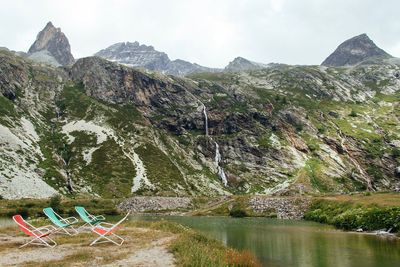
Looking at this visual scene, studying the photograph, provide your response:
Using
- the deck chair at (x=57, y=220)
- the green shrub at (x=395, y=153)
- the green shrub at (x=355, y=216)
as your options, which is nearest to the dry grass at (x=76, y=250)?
the deck chair at (x=57, y=220)

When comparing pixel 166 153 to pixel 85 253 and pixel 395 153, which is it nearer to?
pixel 395 153

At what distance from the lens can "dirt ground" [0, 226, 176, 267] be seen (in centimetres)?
2133

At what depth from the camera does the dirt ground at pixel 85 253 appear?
21.3 meters

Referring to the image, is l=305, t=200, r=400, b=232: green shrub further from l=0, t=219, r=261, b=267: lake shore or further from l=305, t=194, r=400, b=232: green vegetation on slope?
l=0, t=219, r=261, b=267: lake shore

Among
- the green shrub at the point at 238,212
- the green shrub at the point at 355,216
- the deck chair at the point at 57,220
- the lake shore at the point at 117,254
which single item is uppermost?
the deck chair at the point at 57,220

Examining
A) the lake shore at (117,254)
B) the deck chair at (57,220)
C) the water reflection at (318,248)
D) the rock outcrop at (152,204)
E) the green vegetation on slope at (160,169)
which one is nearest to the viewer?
the lake shore at (117,254)

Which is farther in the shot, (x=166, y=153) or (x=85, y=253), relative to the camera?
(x=166, y=153)

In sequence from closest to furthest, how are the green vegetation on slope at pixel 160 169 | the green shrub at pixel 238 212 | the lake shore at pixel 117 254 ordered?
1. the lake shore at pixel 117 254
2. the green shrub at pixel 238 212
3. the green vegetation on slope at pixel 160 169

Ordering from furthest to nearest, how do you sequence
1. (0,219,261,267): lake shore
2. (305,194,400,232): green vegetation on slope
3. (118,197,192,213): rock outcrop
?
(118,197,192,213): rock outcrop
(305,194,400,232): green vegetation on slope
(0,219,261,267): lake shore

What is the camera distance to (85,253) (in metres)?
23.7

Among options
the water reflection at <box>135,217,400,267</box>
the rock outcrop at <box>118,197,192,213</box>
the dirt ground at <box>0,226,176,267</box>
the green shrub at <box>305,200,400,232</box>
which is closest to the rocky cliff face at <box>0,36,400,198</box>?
the rock outcrop at <box>118,197,192,213</box>

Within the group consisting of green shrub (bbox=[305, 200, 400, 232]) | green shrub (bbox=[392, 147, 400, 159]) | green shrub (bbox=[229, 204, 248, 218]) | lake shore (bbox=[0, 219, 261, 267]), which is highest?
green shrub (bbox=[392, 147, 400, 159])

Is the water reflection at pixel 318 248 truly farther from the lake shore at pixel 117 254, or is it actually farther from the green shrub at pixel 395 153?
the green shrub at pixel 395 153

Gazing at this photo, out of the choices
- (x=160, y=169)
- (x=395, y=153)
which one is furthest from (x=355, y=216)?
(x=395, y=153)
